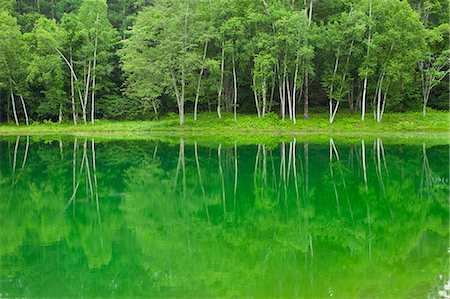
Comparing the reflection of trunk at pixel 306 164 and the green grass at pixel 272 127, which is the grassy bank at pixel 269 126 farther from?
the reflection of trunk at pixel 306 164

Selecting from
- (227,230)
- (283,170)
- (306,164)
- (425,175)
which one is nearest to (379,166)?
(425,175)

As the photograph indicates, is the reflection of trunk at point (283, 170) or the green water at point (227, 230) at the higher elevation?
the green water at point (227, 230)

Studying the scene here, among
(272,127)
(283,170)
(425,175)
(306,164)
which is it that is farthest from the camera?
(272,127)

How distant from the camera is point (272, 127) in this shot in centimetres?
3931

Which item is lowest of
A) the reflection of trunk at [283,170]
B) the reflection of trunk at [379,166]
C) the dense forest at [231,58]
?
the reflection of trunk at [283,170]

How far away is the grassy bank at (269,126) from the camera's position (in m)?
37.2

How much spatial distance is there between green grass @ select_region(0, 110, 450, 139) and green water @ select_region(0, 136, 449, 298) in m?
16.7

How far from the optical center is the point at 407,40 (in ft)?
121

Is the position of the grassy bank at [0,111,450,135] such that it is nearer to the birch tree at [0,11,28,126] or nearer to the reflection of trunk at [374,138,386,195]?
the birch tree at [0,11,28,126]

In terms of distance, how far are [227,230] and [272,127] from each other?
29.5 m

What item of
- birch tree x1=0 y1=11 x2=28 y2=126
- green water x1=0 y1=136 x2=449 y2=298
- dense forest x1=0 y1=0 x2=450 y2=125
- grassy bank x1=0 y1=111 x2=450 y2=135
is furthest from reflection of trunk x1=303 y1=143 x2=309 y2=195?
birch tree x1=0 y1=11 x2=28 y2=126

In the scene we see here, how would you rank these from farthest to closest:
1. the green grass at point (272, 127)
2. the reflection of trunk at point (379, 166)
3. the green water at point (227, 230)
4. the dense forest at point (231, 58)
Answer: the dense forest at point (231, 58)
the green grass at point (272, 127)
the reflection of trunk at point (379, 166)
the green water at point (227, 230)

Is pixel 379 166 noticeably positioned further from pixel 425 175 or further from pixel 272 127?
pixel 272 127


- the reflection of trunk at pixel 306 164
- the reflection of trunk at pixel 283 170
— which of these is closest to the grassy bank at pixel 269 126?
the reflection of trunk at pixel 306 164
